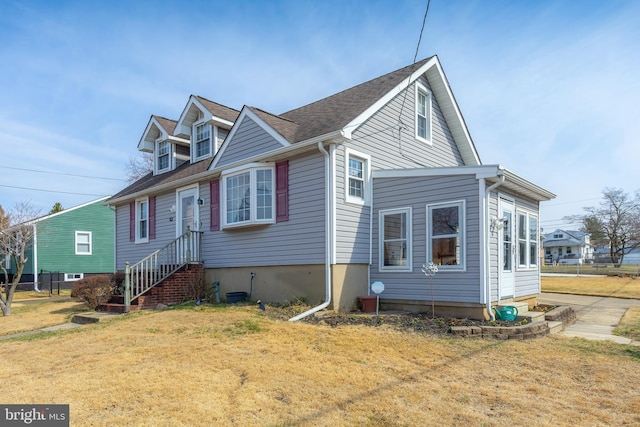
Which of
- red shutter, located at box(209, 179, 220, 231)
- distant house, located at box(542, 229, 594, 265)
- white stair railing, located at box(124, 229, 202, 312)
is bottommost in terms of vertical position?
distant house, located at box(542, 229, 594, 265)

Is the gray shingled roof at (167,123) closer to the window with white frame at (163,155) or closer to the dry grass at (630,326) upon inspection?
the window with white frame at (163,155)

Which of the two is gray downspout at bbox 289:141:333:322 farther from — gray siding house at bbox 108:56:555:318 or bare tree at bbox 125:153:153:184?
bare tree at bbox 125:153:153:184

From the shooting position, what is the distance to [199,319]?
28.9 feet

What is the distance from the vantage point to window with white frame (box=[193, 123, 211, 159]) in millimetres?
14656

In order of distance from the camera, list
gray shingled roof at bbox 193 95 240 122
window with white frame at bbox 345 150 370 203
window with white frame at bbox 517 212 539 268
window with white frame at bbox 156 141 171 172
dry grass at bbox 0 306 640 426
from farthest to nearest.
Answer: window with white frame at bbox 156 141 171 172
gray shingled roof at bbox 193 95 240 122
window with white frame at bbox 517 212 539 268
window with white frame at bbox 345 150 370 203
dry grass at bbox 0 306 640 426

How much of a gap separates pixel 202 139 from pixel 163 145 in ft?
9.72

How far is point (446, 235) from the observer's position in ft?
30.3

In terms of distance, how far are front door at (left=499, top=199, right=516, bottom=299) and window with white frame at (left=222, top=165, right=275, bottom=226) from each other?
549 centimetres

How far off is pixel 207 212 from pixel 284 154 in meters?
3.85

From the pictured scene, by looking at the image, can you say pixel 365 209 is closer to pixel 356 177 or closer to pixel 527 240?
pixel 356 177

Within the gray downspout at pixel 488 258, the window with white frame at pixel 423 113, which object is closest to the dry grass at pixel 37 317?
the gray downspout at pixel 488 258

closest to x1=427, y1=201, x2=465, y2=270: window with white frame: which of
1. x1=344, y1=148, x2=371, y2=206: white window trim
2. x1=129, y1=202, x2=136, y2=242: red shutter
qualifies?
x1=344, y1=148, x2=371, y2=206: white window trim

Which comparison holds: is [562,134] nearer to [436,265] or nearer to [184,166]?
[436,265]

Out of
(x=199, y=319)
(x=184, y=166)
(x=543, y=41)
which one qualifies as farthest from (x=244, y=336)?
(x=184, y=166)
